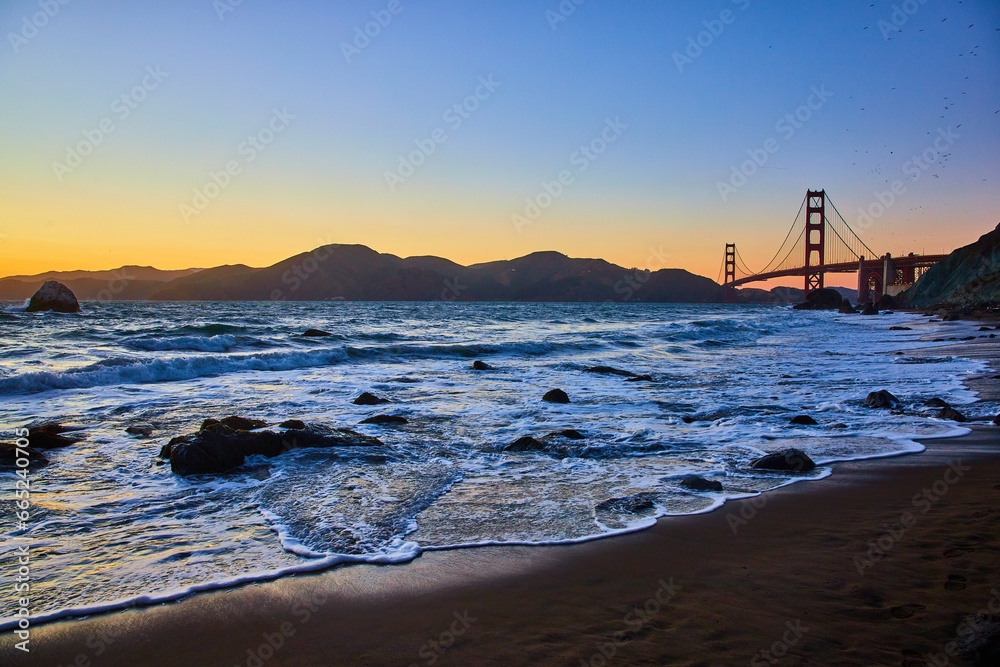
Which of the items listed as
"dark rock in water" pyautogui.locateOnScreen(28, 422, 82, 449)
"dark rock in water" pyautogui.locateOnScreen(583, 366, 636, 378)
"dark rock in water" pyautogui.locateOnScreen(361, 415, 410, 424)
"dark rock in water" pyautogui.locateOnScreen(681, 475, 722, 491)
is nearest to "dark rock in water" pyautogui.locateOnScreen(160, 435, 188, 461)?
"dark rock in water" pyautogui.locateOnScreen(28, 422, 82, 449)

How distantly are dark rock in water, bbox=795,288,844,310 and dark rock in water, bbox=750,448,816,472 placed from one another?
6485cm

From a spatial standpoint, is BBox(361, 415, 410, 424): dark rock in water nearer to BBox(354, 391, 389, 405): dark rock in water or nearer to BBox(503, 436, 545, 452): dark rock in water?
BBox(354, 391, 389, 405): dark rock in water

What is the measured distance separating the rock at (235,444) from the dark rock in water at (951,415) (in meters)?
6.24

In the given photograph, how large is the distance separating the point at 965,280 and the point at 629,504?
50.7m

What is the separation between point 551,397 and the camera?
848 cm

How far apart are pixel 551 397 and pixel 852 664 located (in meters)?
6.53

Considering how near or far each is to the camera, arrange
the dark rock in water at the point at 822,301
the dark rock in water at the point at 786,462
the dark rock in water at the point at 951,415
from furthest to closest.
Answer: the dark rock in water at the point at 822,301
the dark rock in water at the point at 951,415
the dark rock in water at the point at 786,462

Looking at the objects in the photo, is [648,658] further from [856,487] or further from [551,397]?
[551,397]

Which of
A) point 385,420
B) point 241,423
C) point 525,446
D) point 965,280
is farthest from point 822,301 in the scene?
point 241,423

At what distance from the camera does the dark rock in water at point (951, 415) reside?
21.0ft

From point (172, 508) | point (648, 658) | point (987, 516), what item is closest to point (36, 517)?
point (172, 508)

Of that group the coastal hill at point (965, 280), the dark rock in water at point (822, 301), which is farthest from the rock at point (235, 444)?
the dark rock in water at point (822, 301)

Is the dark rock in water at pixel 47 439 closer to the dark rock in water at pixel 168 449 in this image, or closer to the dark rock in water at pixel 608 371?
the dark rock in water at pixel 168 449

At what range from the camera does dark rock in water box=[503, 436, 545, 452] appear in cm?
556
